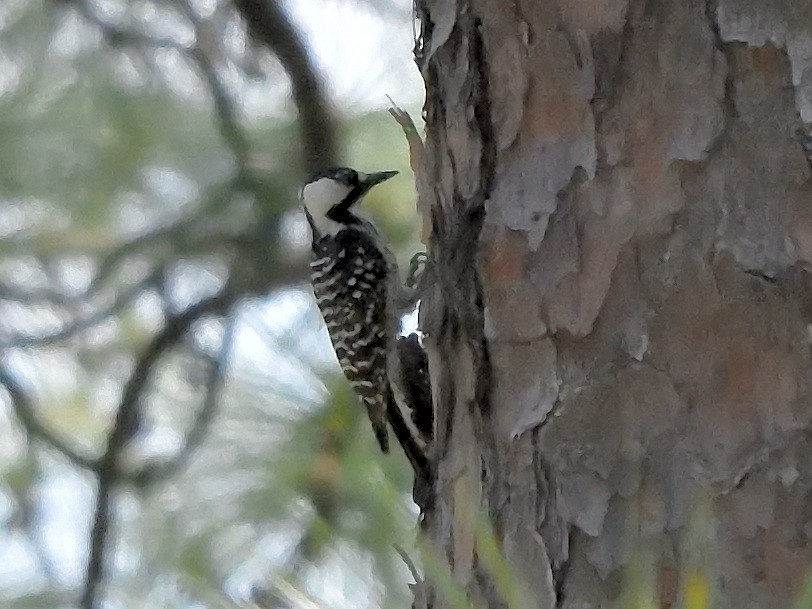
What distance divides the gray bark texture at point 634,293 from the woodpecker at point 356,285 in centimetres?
43

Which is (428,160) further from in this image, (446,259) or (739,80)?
(739,80)

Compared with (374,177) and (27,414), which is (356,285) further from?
(27,414)

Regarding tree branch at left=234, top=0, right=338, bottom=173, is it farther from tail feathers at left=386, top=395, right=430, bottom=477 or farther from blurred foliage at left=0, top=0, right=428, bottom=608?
tail feathers at left=386, top=395, right=430, bottom=477

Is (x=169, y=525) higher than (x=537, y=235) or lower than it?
lower

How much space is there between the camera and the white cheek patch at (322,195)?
105 centimetres

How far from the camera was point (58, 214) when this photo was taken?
43.1 inches

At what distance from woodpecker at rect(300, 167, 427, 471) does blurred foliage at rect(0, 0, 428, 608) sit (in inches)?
0.9

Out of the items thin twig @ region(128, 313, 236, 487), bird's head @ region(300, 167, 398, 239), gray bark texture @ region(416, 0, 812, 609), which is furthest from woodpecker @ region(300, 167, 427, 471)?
gray bark texture @ region(416, 0, 812, 609)

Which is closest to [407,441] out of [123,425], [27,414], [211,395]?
[211,395]

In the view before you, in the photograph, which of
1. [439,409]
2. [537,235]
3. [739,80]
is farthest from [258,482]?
[739,80]

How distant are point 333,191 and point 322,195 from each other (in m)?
0.02

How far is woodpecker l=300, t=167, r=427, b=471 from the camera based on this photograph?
1034 mm

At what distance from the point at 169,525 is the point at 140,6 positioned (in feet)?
1.72

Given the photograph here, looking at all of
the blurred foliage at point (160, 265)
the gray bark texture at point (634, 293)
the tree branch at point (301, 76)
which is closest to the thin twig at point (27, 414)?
the blurred foliage at point (160, 265)
